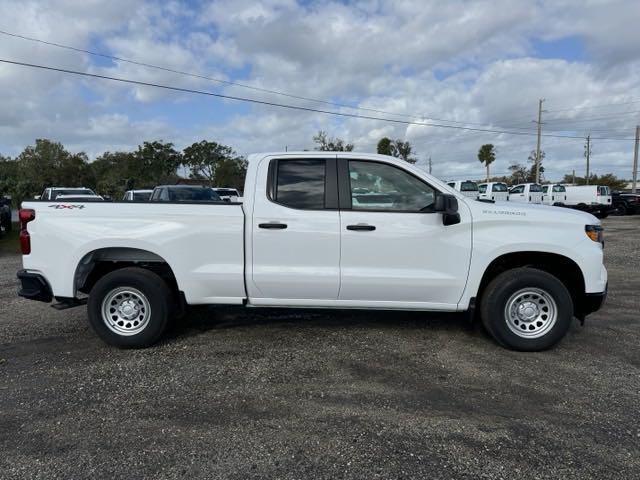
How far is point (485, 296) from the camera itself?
459 centimetres

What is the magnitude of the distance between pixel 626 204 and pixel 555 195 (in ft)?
15.2

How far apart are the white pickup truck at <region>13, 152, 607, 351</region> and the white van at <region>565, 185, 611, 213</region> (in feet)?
80.6

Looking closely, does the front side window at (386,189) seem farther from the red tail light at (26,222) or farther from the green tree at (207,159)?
the green tree at (207,159)

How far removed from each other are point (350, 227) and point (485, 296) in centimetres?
148

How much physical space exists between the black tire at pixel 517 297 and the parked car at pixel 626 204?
28.7 metres

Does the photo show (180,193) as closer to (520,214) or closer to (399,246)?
(399,246)

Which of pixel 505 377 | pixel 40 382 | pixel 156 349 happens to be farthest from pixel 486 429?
pixel 40 382

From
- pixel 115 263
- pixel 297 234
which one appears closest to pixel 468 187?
pixel 297 234

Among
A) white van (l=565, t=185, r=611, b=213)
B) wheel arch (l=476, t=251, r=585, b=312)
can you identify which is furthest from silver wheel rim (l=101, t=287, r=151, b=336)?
white van (l=565, t=185, r=611, b=213)

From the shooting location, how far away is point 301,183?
4664 millimetres

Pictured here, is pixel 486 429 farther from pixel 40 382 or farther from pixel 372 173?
pixel 40 382

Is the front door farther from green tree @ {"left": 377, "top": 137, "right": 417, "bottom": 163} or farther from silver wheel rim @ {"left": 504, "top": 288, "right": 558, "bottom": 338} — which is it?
green tree @ {"left": 377, "top": 137, "right": 417, "bottom": 163}

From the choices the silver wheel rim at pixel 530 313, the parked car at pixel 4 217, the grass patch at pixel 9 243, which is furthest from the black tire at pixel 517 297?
the parked car at pixel 4 217

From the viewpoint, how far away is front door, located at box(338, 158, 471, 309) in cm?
447
